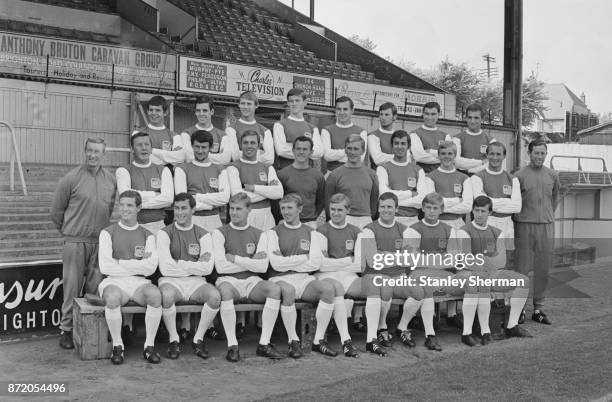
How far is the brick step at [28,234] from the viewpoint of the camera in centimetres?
1075

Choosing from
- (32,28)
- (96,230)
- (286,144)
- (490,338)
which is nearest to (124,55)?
(32,28)

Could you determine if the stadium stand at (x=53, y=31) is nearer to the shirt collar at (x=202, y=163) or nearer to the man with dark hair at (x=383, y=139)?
the man with dark hair at (x=383, y=139)

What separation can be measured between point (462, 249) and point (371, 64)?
1994cm

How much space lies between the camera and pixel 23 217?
1143cm

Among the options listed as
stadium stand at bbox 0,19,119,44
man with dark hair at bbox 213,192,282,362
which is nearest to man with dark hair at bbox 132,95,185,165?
man with dark hair at bbox 213,192,282,362

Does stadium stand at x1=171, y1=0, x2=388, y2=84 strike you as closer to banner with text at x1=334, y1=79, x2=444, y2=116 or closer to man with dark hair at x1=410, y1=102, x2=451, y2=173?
banner with text at x1=334, y1=79, x2=444, y2=116

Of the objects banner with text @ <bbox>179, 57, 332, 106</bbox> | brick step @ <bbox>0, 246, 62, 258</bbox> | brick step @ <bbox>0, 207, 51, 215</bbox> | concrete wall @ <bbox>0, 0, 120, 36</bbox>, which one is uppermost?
concrete wall @ <bbox>0, 0, 120, 36</bbox>

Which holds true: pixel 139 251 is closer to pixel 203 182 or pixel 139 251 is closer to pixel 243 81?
pixel 203 182

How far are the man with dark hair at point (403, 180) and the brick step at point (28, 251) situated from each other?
14.9ft

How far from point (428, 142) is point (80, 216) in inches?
184

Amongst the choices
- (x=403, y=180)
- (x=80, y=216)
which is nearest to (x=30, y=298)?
(x=80, y=216)

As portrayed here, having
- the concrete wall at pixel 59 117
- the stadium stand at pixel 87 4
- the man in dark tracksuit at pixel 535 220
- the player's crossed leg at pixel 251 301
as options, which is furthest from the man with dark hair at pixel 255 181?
the stadium stand at pixel 87 4

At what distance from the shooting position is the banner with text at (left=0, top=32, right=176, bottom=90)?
1569cm

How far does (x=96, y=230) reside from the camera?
7.86 metres
